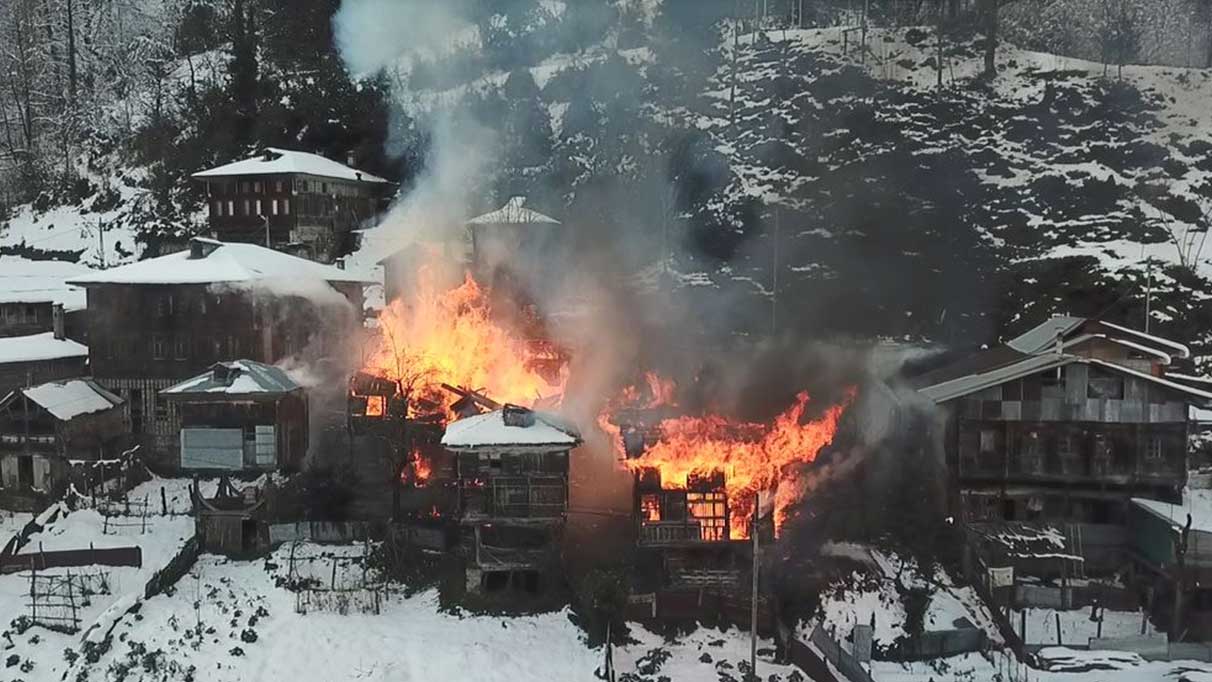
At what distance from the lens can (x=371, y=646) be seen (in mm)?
24125

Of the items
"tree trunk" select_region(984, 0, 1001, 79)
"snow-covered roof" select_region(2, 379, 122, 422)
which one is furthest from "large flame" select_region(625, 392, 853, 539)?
"tree trunk" select_region(984, 0, 1001, 79)

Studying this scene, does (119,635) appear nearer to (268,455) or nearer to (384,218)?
(268,455)

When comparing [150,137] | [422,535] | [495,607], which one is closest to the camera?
[495,607]

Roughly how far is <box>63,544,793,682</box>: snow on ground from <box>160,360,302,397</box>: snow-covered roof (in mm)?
7813

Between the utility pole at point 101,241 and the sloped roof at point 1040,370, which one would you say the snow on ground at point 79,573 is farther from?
the utility pole at point 101,241

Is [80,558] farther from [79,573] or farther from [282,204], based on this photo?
[282,204]

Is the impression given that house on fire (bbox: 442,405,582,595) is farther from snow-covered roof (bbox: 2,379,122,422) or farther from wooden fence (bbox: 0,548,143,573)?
snow-covered roof (bbox: 2,379,122,422)

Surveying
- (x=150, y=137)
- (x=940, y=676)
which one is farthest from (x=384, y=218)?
(x=940, y=676)

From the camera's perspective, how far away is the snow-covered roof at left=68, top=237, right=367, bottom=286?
117 ft

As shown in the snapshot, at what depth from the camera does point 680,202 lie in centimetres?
5569

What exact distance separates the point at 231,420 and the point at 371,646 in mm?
12166

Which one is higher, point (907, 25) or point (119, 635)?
point (907, 25)

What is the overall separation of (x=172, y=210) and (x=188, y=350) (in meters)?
25.3

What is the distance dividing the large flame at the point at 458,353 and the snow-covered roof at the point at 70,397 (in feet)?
32.0
